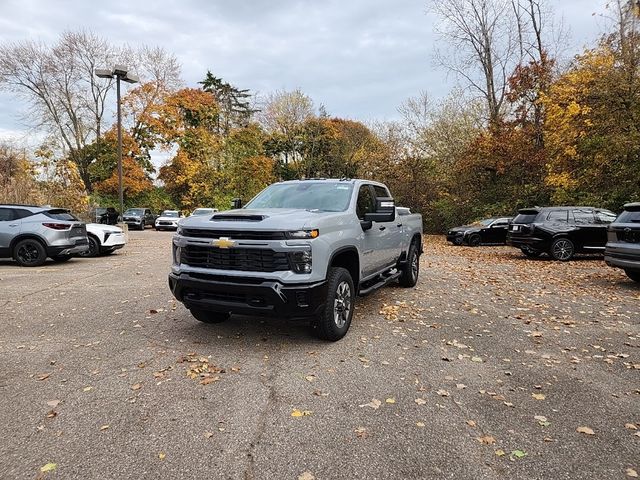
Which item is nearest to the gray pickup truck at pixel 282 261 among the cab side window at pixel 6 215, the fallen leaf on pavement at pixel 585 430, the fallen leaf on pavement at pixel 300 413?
the fallen leaf on pavement at pixel 300 413

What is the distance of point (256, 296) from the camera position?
14.4 ft

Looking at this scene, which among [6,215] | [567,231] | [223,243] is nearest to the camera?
[223,243]

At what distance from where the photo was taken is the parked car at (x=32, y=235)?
1099 centimetres

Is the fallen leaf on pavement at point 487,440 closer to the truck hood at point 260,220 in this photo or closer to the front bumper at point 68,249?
the truck hood at point 260,220

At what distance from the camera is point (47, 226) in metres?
11.0

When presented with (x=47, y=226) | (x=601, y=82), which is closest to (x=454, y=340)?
(x=47, y=226)

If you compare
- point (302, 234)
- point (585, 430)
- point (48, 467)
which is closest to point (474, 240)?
point (302, 234)

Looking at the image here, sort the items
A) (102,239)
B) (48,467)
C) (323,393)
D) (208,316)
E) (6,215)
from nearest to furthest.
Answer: (48,467)
(323,393)
(208,316)
(6,215)
(102,239)

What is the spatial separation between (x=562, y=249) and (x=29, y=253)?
49.5 ft

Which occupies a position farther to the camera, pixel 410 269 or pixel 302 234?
pixel 410 269

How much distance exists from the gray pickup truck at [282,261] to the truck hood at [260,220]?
1 centimetres

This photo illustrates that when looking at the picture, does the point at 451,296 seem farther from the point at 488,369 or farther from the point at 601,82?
the point at 601,82

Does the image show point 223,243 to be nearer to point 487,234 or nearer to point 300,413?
point 300,413

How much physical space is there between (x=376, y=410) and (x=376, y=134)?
3707 centimetres
